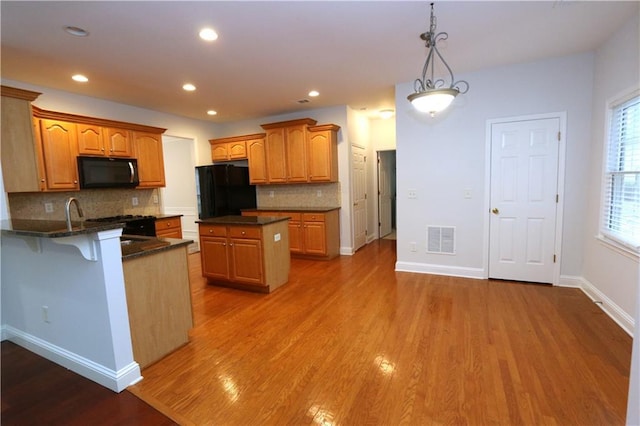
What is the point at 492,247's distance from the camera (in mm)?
3883

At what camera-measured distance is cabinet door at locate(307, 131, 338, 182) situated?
5.24m

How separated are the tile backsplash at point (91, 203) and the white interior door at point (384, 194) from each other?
4598 mm

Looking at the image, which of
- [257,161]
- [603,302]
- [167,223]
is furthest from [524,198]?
[167,223]

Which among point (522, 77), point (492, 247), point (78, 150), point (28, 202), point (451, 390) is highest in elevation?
point (522, 77)

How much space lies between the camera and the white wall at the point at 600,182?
8.39ft

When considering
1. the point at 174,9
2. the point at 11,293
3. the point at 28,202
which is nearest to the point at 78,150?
the point at 28,202

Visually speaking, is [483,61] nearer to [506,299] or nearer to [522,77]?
[522,77]

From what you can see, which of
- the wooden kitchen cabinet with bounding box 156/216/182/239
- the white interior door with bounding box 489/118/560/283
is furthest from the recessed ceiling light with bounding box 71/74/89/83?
the white interior door with bounding box 489/118/560/283

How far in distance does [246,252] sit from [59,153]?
2746 millimetres

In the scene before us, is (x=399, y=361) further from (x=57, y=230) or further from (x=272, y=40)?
(x=272, y=40)

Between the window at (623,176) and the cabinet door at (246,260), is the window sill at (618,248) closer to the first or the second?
the window at (623,176)

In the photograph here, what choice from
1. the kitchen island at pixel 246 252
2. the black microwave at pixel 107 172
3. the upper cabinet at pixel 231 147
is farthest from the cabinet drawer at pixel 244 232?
the upper cabinet at pixel 231 147

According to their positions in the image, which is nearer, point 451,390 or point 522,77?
point 451,390

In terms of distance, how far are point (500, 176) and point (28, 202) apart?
5988mm
